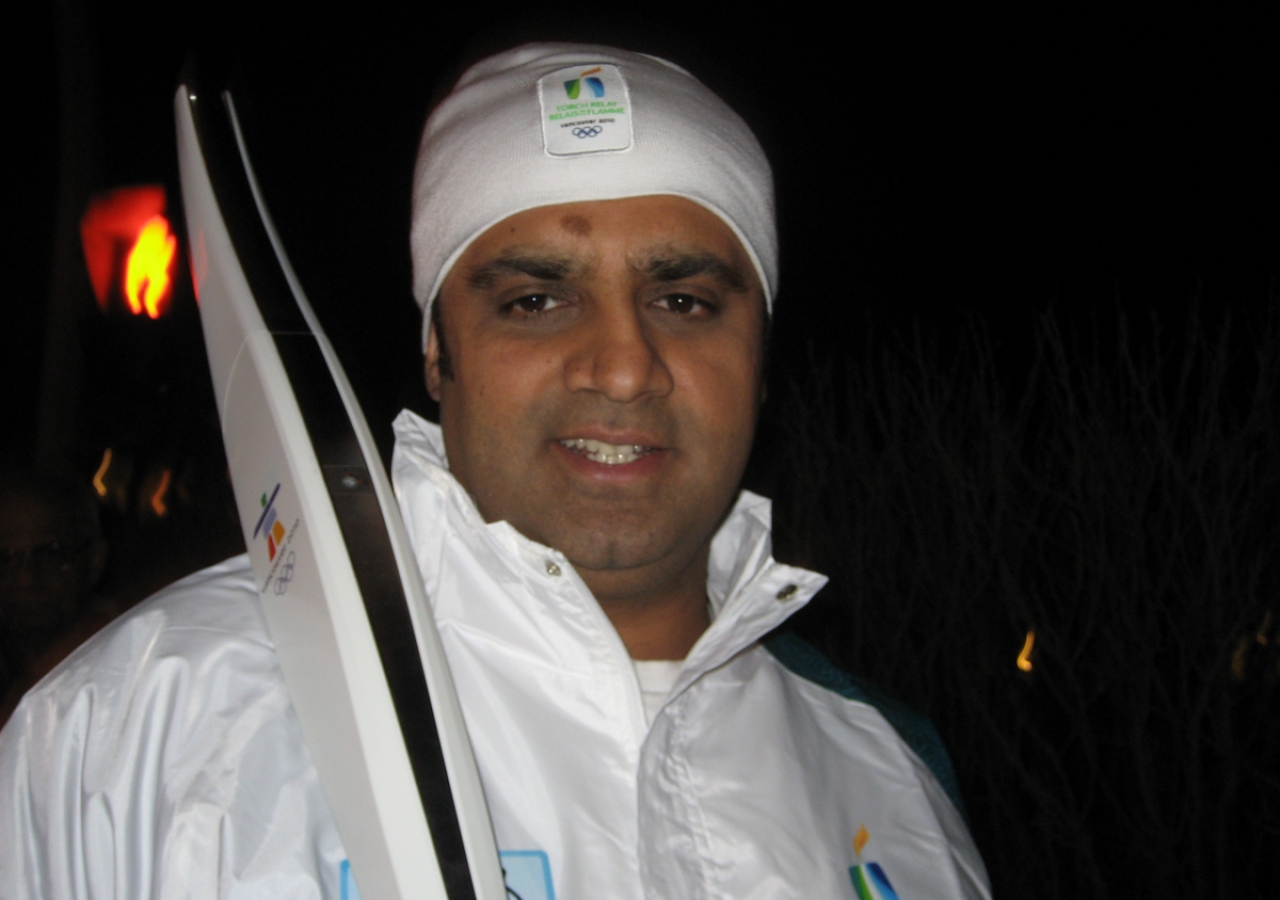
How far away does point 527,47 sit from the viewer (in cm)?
175

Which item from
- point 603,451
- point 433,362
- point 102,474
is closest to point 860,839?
point 603,451

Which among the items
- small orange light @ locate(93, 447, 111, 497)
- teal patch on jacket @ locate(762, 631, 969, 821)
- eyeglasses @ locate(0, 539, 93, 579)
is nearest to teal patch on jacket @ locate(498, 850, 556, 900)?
teal patch on jacket @ locate(762, 631, 969, 821)

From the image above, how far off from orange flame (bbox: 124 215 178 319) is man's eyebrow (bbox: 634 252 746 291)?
351 cm

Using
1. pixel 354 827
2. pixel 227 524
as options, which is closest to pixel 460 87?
pixel 354 827

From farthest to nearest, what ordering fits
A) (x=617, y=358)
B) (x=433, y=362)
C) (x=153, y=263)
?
(x=153, y=263)
(x=433, y=362)
(x=617, y=358)

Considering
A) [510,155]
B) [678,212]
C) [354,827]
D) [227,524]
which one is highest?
[510,155]

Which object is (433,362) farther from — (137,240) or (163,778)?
(137,240)

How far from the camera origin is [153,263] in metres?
4.28

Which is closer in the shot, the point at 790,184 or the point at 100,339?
the point at 100,339

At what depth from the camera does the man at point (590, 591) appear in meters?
1.13

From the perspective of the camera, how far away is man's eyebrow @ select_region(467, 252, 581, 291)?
151 centimetres

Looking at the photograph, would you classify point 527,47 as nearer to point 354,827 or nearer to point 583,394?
point 583,394

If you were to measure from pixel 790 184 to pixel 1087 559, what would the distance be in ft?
31.6

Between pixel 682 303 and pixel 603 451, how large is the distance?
11.9 inches
